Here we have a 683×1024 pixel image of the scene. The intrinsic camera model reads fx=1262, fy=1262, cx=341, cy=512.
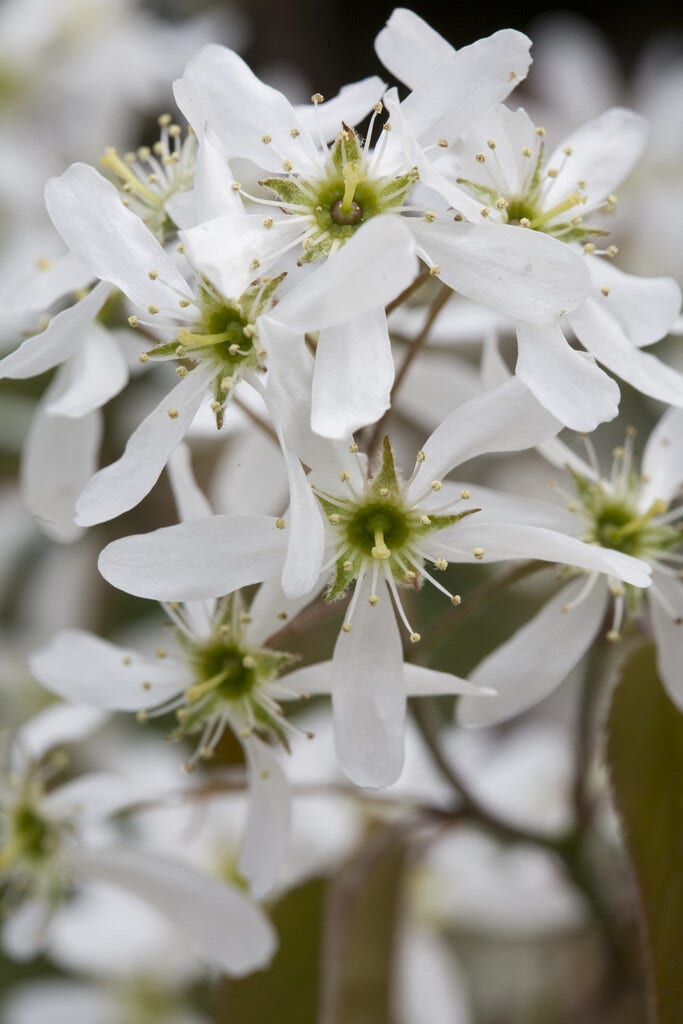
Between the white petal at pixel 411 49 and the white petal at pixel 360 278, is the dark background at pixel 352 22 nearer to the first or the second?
the white petal at pixel 411 49

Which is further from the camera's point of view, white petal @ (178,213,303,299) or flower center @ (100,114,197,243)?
flower center @ (100,114,197,243)

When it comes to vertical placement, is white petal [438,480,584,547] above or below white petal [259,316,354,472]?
below

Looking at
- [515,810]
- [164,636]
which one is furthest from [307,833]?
[164,636]

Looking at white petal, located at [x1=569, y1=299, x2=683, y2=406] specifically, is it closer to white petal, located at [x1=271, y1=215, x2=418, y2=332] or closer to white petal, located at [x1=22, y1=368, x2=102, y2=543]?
white petal, located at [x1=271, y1=215, x2=418, y2=332]

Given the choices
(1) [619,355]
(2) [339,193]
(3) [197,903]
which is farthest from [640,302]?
(3) [197,903]

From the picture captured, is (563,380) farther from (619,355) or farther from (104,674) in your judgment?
(104,674)

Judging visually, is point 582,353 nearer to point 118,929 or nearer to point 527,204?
point 527,204

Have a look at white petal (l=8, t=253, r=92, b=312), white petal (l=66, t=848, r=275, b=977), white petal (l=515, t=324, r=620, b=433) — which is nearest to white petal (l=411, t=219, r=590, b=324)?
white petal (l=515, t=324, r=620, b=433)
